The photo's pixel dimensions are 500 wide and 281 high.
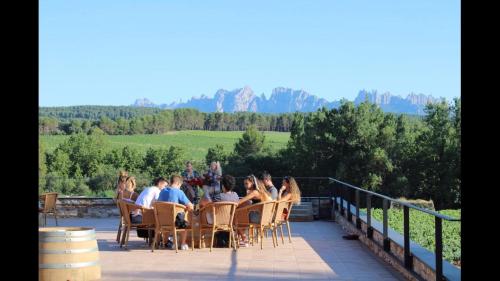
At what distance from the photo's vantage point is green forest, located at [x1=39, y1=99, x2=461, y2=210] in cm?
5419

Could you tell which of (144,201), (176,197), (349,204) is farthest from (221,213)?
(349,204)

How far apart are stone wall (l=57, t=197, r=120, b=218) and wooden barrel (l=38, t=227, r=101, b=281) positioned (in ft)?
31.5

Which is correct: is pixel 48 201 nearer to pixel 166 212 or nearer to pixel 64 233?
pixel 166 212

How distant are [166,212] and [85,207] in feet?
23.3

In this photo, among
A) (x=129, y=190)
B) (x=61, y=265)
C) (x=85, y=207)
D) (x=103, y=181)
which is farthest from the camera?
(x=103, y=181)

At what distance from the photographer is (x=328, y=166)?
186 ft

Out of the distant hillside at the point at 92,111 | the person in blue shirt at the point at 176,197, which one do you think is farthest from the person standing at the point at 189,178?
the distant hillside at the point at 92,111

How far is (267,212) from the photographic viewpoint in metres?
10.5

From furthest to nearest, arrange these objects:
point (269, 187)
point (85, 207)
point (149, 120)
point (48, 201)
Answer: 1. point (149, 120)
2. point (85, 207)
3. point (48, 201)
4. point (269, 187)

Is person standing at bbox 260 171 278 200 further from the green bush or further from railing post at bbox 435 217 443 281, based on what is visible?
the green bush

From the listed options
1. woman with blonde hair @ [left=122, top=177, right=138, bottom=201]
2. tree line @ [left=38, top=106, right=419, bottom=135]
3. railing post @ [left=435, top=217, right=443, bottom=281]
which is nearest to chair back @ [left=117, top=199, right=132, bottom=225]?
woman with blonde hair @ [left=122, top=177, right=138, bottom=201]
